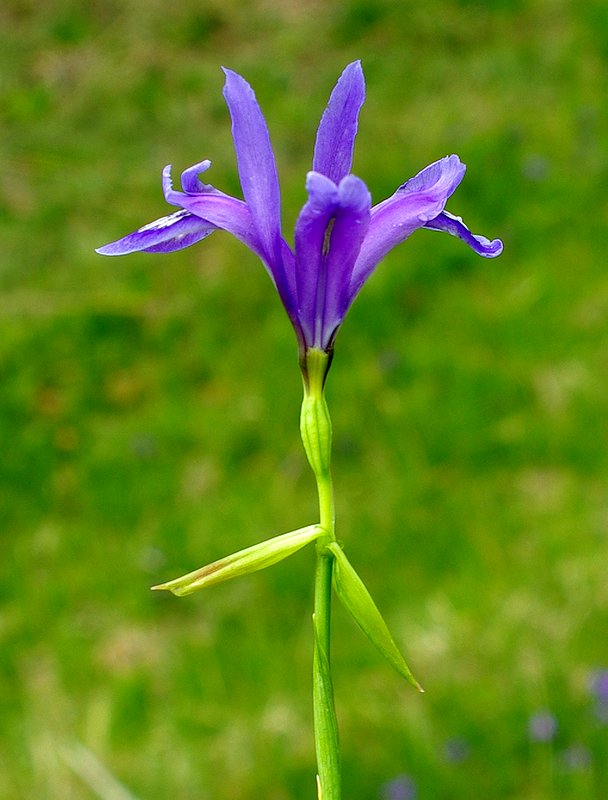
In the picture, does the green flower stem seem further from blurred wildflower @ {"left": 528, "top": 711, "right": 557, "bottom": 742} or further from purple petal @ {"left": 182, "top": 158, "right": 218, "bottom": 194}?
blurred wildflower @ {"left": 528, "top": 711, "right": 557, "bottom": 742}

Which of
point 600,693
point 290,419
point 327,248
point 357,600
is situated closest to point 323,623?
point 357,600

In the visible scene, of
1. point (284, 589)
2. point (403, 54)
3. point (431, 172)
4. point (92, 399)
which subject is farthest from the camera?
point (403, 54)

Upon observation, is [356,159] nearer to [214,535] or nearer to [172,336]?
[172,336]

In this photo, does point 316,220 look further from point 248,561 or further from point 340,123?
point 248,561

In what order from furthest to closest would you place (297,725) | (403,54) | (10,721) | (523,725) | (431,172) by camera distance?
(403,54) → (10,721) → (297,725) → (523,725) → (431,172)

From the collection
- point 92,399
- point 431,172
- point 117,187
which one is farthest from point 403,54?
point 431,172

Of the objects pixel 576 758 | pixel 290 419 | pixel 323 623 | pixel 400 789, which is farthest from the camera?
pixel 290 419

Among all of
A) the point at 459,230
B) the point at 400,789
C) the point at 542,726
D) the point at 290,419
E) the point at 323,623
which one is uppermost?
the point at 459,230
